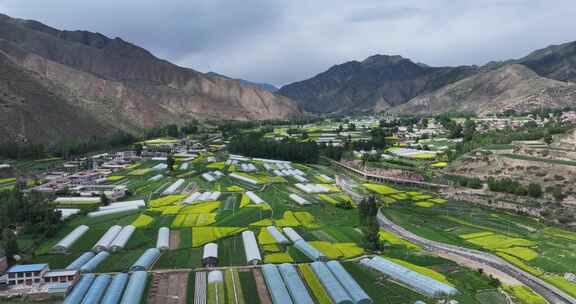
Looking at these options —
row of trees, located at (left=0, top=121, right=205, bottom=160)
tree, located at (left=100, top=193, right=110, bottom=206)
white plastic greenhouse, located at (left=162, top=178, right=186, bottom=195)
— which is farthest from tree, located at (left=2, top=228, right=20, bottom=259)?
row of trees, located at (left=0, top=121, right=205, bottom=160)

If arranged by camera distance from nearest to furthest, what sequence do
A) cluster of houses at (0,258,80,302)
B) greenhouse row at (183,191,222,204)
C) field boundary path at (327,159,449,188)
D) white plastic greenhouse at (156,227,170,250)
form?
cluster of houses at (0,258,80,302) < white plastic greenhouse at (156,227,170,250) < greenhouse row at (183,191,222,204) < field boundary path at (327,159,449,188)

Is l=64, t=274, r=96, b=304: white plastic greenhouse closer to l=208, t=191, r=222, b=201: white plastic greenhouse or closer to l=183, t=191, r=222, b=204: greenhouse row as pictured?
l=183, t=191, r=222, b=204: greenhouse row

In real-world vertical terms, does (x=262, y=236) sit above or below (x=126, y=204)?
below

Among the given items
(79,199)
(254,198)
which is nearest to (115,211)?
(79,199)

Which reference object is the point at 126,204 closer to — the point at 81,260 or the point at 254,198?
the point at 254,198

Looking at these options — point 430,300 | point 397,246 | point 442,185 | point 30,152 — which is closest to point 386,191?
point 442,185

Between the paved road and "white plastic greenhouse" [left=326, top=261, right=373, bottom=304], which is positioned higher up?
"white plastic greenhouse" [left=326, top=261, right=373, bottom=304]
